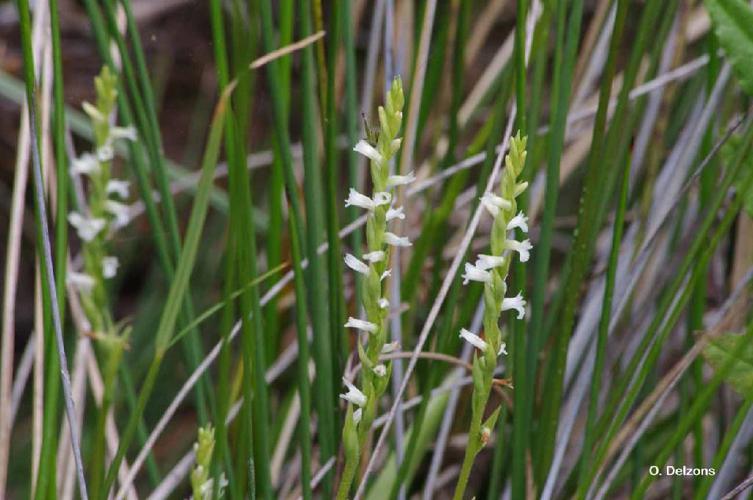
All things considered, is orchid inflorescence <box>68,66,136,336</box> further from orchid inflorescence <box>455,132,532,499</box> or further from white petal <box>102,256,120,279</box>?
orchid inflorescence <box>455,132,532,499</box>

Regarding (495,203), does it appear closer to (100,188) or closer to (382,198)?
(382,198)

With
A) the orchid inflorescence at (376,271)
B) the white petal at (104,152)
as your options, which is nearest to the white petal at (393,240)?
the orchid inflorescence at (376,271)

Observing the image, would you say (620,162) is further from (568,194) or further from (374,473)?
(568,194)

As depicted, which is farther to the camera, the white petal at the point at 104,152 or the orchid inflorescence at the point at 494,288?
the white petal at the point at 104,152

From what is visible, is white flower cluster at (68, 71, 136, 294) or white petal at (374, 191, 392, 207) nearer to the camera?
white petal at (374, 191, 392, 207)

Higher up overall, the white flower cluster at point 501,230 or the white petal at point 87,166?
the white flower cluster at point 501,230

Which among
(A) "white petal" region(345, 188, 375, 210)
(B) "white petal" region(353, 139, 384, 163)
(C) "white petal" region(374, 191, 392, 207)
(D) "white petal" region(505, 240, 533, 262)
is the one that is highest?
(B) "white petal" region(353, 139, 384, 163)

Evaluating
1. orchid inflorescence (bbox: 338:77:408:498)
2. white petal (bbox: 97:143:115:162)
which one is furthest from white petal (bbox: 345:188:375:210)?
white petal (bbox: 97:143:115:162)

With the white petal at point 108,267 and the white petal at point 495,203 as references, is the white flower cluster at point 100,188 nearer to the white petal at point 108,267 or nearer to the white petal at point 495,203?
the white petal at point 108,267

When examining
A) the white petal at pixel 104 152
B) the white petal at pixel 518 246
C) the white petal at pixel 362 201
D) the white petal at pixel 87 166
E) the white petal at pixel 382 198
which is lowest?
the white petal at pixel 87 166

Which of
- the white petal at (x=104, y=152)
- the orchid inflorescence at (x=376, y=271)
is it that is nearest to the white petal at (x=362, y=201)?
the orchid inflorescence at (x=376, y=271)

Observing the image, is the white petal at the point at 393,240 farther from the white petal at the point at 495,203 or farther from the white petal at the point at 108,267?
the white petal at the point at 108,267
